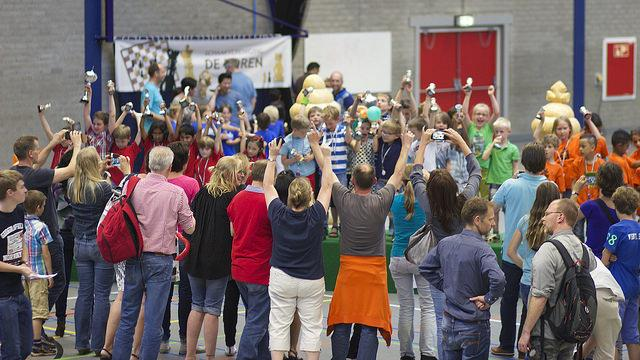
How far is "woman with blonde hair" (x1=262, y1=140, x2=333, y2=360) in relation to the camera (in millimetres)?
8609

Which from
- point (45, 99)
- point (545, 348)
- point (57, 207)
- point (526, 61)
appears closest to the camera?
point (545, 348)

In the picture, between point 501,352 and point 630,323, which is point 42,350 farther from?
point 630,323

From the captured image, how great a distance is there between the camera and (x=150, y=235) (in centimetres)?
897

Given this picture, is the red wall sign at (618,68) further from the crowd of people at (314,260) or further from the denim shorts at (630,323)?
the denim shorts at (630,323)

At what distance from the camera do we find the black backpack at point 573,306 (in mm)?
7742

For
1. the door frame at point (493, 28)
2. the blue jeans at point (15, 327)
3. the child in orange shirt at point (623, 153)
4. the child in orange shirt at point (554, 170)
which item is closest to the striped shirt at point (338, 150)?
the child in orange shirt at point (554, 170)

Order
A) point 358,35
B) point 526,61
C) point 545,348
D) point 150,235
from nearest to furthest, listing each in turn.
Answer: point 545,348, point 150,235, point 358,35, point 526,61

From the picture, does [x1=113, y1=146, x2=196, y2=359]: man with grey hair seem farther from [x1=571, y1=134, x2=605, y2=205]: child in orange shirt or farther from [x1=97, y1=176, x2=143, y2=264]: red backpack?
[x1=571, y1=134, x2=605, y2=205]: child in orange shirt

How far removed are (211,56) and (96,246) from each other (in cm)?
860

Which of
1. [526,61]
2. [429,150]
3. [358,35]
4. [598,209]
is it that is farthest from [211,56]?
[598,209]

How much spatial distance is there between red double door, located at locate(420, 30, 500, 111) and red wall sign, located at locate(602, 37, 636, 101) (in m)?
2.94

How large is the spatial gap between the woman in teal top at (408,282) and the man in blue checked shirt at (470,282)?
1420 millimetres

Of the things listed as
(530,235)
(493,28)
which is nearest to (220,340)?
(530,235)

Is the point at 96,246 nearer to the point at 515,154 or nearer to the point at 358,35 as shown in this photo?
the point at 515,154
